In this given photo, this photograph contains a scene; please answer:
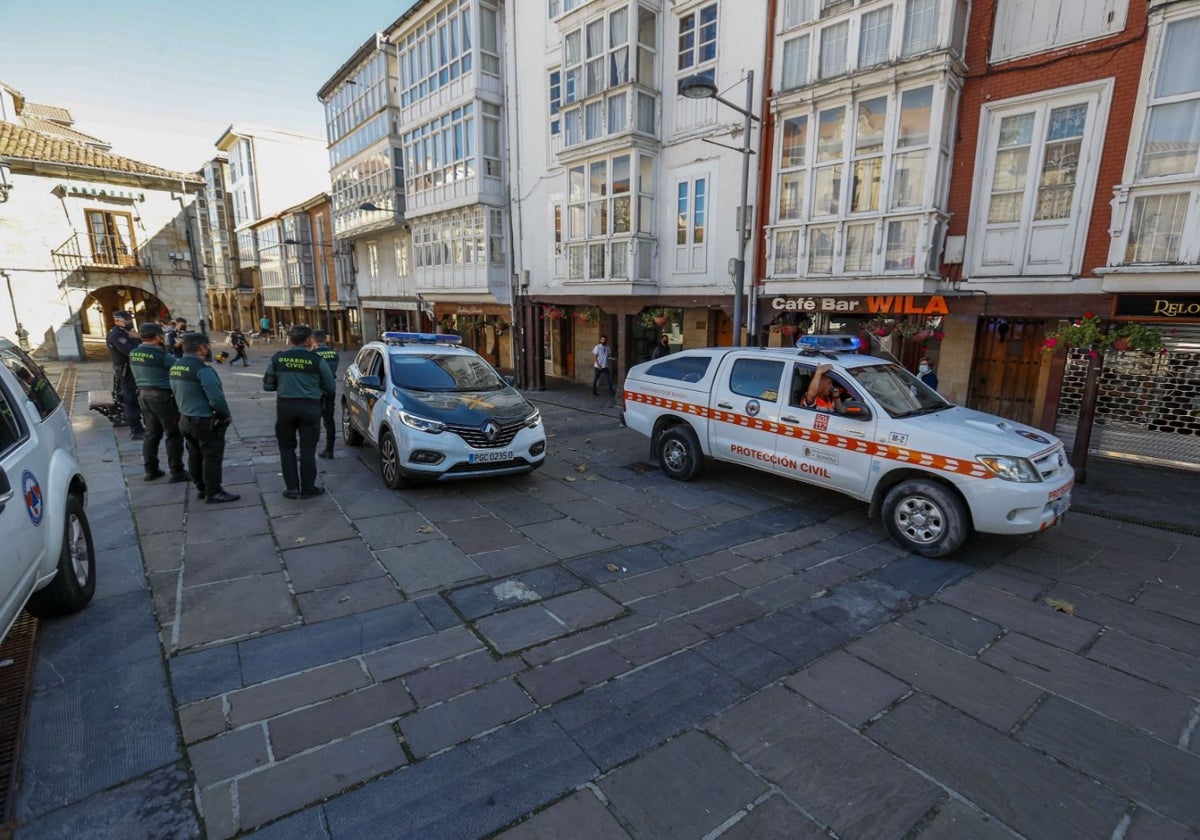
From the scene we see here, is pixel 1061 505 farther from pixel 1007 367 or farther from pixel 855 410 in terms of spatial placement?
pixel 1007 367

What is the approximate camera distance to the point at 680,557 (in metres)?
5.48

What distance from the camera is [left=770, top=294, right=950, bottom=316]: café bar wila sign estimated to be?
32.8 ft

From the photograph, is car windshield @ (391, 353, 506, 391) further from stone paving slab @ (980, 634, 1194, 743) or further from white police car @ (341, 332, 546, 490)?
stone paving slab @ (980, 634, 1194, 743)

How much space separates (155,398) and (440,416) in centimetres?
348

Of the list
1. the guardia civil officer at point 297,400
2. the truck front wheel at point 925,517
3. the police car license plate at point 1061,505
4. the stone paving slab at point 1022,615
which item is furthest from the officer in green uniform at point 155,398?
the police car license plate at point 1061,505

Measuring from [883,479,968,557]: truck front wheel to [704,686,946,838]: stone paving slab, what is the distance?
9.86 ft

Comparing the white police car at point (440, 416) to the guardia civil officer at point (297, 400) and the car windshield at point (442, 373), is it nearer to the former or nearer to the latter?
the car windshield at point (442, 373)

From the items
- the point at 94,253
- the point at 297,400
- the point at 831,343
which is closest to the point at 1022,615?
the point at 831,343

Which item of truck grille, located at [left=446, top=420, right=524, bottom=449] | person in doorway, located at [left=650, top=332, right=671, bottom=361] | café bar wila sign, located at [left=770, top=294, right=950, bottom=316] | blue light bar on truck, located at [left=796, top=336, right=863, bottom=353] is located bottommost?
truck grille, located at [left=446, top=420, right=524, bottom=449]

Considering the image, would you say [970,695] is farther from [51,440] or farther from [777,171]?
[777,171]

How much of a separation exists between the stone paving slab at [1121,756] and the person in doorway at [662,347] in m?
11.3

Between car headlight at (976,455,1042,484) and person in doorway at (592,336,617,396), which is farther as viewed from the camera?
person in doorway at (592,336,617,396)

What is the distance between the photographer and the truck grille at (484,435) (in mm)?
6746

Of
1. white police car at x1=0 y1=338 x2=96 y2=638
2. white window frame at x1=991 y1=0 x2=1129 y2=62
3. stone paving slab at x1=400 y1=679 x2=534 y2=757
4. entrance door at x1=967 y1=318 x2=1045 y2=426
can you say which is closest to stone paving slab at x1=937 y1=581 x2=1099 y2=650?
stone paving slab at x1=400 y1=679 x2=534 y2=757
